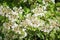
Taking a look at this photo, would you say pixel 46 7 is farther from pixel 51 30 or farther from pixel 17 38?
pixel 17 38

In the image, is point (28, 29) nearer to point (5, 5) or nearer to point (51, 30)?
point (51, 30)

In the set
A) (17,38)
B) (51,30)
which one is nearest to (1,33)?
(17,38)

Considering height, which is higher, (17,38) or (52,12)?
(52,12)

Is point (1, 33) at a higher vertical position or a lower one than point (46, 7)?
lower

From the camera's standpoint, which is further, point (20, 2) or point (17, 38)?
point (20, 2)

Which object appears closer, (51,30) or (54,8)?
(51,30)

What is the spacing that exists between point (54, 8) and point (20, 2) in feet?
1.52

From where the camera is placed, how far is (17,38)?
8.71 ft

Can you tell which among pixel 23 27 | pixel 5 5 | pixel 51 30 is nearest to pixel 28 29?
pixel 23 27

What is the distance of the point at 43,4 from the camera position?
279cm

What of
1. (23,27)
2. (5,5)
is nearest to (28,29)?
(23,27)

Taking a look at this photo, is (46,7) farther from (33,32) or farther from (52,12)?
(33,32)

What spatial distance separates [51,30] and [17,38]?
0.44 m

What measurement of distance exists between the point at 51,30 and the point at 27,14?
36 centimetres
